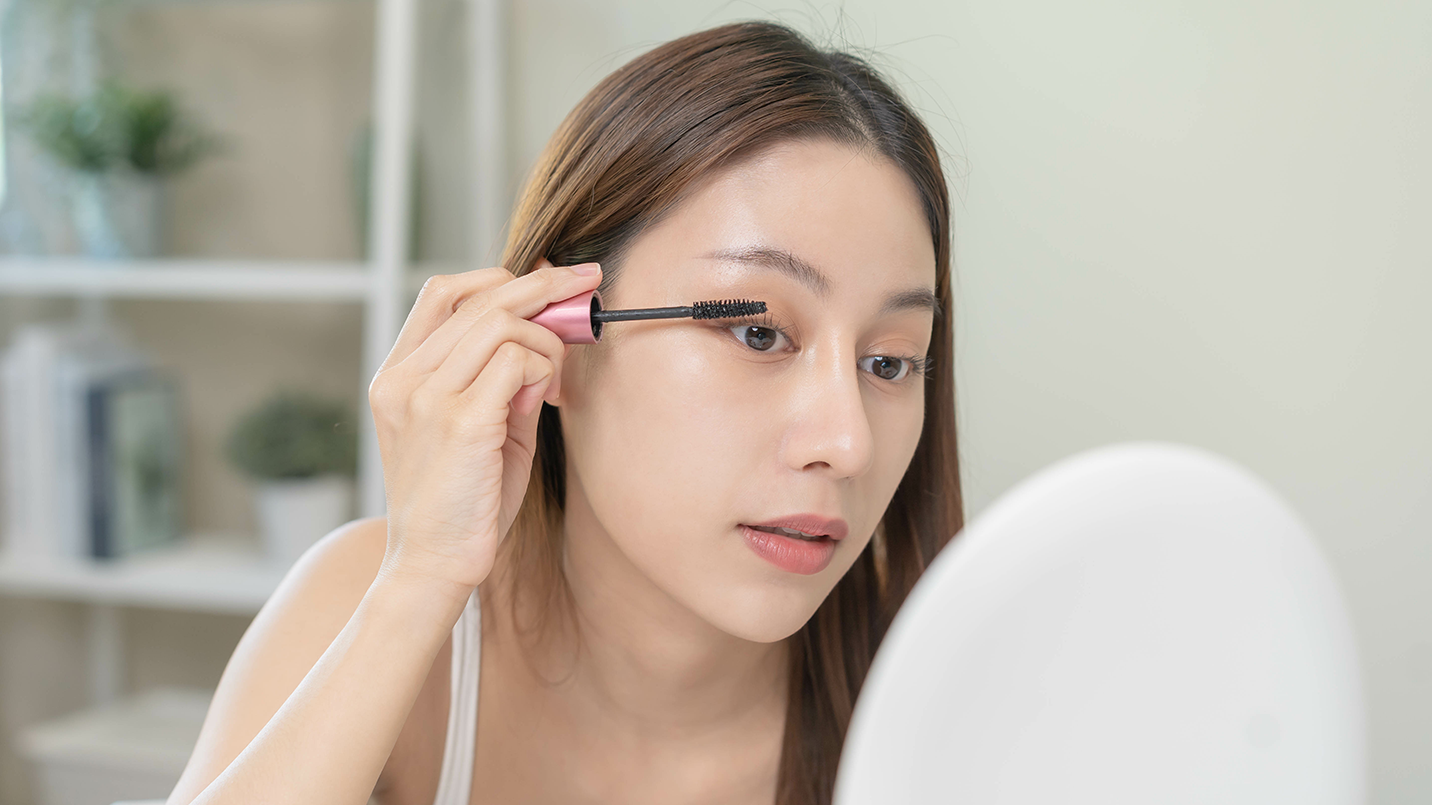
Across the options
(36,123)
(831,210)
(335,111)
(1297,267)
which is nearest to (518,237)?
(831,210)

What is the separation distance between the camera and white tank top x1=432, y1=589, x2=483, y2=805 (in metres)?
0.93

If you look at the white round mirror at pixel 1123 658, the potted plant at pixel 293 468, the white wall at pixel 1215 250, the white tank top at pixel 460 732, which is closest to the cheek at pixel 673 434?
the white tank top at pixel 460 732

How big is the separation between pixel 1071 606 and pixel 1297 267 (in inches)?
40.9

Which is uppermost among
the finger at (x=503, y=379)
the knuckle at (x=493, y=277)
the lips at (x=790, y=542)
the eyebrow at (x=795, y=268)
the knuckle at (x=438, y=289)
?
the eyebrow at (x=795, y=268)

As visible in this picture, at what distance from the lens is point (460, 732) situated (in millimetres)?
938

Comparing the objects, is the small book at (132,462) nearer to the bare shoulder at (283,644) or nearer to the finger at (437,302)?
the bare shoulder at (283,644)

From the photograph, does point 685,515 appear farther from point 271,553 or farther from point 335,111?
point 335,111

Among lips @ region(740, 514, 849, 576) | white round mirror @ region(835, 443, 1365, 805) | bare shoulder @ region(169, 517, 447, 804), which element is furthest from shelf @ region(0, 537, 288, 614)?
white round mirror @ region(835, 443, 1365, 805)

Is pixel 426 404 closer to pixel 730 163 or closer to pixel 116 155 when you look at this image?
pixel 730 163

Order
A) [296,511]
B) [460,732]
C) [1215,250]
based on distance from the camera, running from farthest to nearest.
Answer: [296,511], [1215,250], [460,732]

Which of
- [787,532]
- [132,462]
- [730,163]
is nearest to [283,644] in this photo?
[787,532]

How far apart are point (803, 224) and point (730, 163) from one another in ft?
0.27

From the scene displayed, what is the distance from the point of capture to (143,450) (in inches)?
68.6

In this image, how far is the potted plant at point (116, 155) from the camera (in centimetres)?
165
